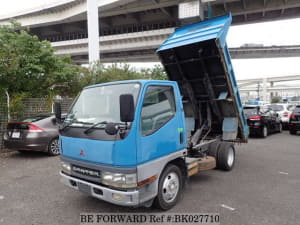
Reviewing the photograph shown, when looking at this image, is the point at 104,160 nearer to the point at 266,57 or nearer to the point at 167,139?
the point at 167,139

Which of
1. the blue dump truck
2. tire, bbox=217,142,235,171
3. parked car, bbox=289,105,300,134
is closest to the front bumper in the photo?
the blue dump truck

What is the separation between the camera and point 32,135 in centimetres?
650

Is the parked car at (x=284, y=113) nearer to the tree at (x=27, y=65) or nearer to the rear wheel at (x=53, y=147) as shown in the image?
the rear wheel at (x=53, y=147)

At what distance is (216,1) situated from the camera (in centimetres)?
2195

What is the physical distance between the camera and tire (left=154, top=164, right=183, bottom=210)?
10.8ft

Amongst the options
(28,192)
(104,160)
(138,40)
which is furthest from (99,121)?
(138,40)

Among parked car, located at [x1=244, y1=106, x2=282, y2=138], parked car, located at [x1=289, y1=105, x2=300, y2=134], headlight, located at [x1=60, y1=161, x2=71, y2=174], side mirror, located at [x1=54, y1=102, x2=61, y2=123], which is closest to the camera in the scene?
headlight, located at [x1=60, y1=161, x2=71, y2=174]

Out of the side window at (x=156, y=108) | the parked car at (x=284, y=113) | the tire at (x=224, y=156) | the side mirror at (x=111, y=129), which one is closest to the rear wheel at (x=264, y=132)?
the parked car at (x=284, y=113)

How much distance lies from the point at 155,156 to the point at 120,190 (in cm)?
69

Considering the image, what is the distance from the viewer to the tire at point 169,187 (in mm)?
3293

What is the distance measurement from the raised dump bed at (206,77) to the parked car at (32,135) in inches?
172

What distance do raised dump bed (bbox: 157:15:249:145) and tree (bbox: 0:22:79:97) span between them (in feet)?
21.5

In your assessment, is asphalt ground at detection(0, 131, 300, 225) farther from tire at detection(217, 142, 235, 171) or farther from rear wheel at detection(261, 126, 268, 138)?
rear wheel at detection(261, 126, 268, 138)

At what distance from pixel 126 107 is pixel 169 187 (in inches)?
66.9
